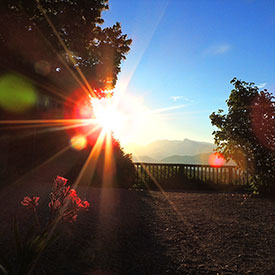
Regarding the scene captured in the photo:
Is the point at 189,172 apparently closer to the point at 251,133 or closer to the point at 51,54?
the point at 251,133

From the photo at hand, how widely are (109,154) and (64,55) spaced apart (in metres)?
8.66

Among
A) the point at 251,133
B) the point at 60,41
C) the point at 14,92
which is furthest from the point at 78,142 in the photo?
the point at 251,133

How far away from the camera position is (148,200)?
6.93 meters

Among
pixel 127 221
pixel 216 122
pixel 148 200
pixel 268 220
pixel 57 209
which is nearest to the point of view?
pixel 57 209

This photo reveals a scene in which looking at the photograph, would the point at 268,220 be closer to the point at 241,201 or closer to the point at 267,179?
the point at 241,201

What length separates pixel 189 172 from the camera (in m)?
12.9

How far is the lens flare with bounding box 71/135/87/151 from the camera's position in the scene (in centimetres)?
1122

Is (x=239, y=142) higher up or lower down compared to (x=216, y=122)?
lower down

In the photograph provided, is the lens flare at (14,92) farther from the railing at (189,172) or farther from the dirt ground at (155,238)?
the railing at (189,172)

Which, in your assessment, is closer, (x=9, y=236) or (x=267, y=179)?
(x=9, y=236)

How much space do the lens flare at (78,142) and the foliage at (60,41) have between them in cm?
390

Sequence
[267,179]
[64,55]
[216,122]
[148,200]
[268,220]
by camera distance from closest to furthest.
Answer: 1. [268,220]
2. [148,200]
3. [267,179]
4. [216,122]
5. [64,55]

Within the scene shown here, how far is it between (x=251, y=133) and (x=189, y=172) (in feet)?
18.6

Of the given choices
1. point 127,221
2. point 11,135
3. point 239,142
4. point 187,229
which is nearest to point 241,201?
point 239,142
